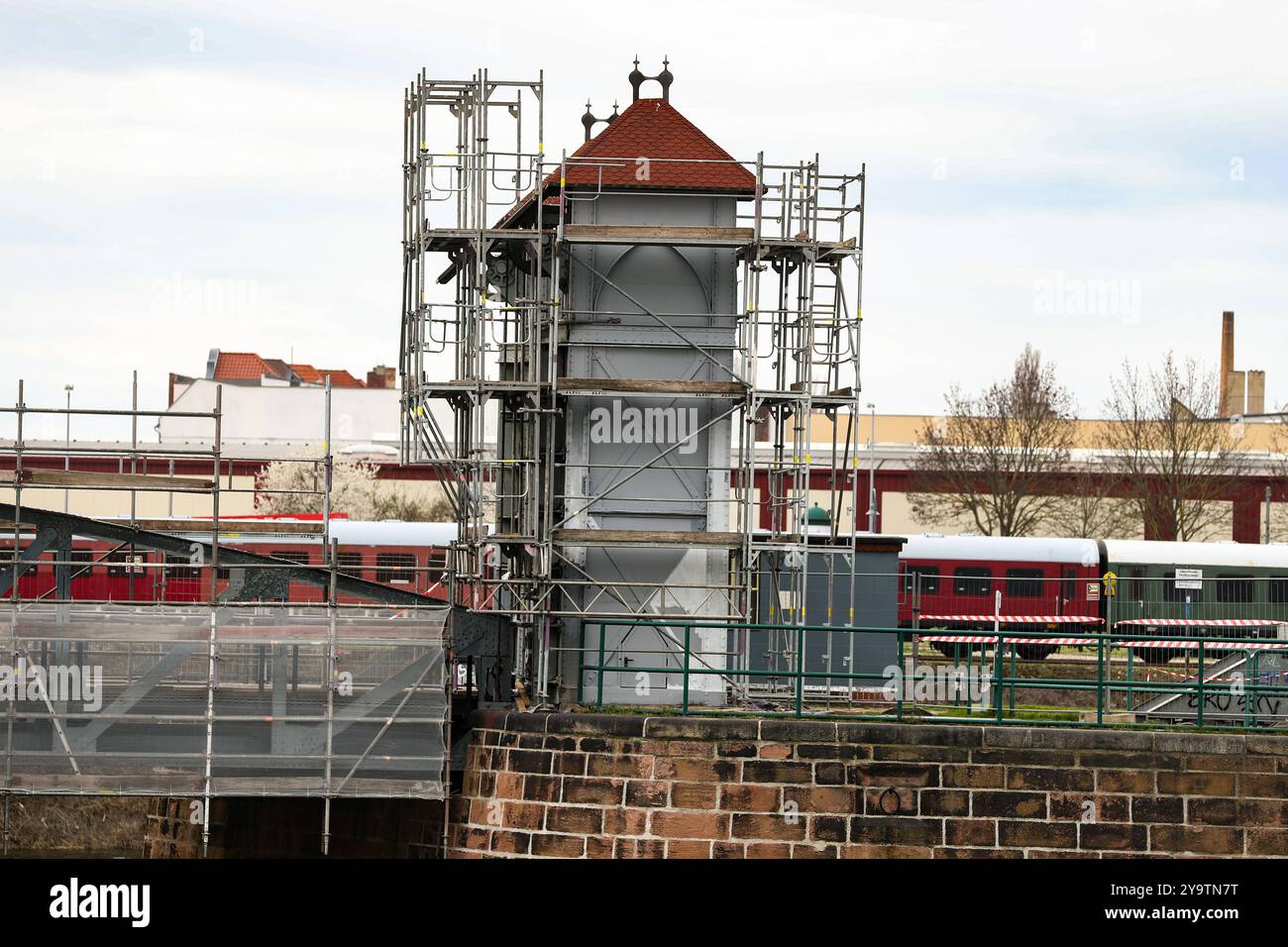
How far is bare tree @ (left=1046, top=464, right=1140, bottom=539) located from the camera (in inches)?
2256

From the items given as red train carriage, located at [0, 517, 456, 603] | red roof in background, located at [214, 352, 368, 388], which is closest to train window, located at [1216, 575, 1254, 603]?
red train carriage, located at [0, 517, 456, 603]

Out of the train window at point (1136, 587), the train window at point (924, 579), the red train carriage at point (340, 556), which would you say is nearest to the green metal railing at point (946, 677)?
Answer: the red train carriage at point (340, 556)

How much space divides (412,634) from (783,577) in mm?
10529

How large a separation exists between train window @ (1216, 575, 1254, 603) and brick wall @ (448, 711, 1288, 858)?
2476cm

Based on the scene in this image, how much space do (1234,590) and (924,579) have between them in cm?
740

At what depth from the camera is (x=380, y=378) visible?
10719cm

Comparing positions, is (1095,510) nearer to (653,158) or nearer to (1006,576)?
(1006,576)

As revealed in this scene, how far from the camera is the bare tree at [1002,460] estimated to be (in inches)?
2266

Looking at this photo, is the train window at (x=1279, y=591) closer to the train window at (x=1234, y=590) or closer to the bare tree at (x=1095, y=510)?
the train window at (x=1234, y=590)

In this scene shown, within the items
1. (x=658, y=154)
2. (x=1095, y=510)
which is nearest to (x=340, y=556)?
(x=658, y=154)

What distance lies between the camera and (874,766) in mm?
18984

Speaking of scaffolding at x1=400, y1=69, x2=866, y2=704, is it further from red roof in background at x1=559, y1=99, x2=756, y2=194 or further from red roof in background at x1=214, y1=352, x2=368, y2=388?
red roof in background at x1=214, y1=352, x2=368, y2=388

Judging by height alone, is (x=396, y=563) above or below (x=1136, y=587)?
above
